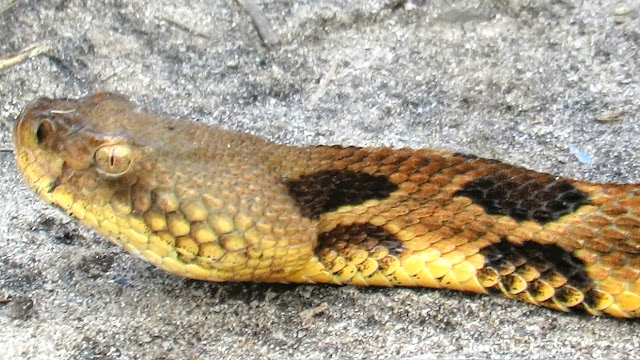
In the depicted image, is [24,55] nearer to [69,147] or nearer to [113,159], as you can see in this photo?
[69,147]

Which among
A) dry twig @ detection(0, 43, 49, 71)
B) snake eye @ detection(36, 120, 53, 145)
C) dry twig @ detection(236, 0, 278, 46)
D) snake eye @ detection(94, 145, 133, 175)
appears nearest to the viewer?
snake eye @ detection(94, 145, 133, 175)

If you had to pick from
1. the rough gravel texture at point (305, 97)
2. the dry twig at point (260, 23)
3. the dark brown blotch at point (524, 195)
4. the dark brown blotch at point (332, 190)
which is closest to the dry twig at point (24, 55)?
the rough gravel texture at point (305, 97)

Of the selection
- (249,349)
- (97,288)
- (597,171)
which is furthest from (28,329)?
(597,171)

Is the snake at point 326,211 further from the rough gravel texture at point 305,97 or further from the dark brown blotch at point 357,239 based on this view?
the rough gravel texture at point 305,97

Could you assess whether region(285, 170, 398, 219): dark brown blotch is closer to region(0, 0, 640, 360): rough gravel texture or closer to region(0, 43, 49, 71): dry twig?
region(0, 0, 640, 360): rough gravel texture

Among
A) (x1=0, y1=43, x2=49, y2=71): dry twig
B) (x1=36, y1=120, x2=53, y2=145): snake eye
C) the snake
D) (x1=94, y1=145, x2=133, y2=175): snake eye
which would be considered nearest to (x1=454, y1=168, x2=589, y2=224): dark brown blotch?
the snake
